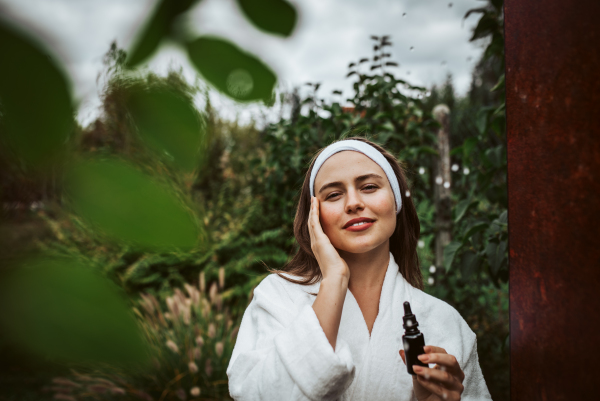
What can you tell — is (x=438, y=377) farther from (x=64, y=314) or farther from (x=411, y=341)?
(x=64, y=314)

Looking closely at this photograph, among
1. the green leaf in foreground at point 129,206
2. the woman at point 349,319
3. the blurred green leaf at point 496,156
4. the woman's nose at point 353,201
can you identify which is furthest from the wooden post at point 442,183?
the green leaf in foreground at point 129,206

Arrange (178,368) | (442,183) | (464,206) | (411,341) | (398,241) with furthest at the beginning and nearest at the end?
(442,183) → (178,368) → (464,206) → (398,241) → (411,341)

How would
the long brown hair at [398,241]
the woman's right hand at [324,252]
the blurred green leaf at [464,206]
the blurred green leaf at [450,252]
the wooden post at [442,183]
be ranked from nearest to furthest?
1. the woman's right hand at [324,252]
2. the long brown hair at [398,241]
3. the blurred green leaf at [450,252]
4. the blurred green leaf at [464,206]
5. the wooden post at [442,183]

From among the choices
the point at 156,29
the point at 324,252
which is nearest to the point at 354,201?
the point at 324,252

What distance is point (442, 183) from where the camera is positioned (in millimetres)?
2316

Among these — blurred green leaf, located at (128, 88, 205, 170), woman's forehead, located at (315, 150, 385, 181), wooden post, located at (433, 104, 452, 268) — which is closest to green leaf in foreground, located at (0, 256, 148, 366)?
blurred green leaf, located at (128, 88, 205, 170)

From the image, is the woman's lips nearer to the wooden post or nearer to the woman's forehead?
the woman's forehead

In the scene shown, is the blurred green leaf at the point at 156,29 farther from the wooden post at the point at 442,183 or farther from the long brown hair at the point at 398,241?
the wooden post at the point at 442,183

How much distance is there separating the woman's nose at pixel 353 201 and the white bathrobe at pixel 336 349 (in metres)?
0.20

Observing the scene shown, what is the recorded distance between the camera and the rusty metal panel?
420 millimetres

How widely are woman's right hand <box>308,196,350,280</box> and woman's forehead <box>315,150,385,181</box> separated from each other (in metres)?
0.06

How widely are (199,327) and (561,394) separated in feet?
7.01

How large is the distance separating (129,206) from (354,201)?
0.46 m

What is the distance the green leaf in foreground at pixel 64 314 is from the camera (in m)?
0.45
